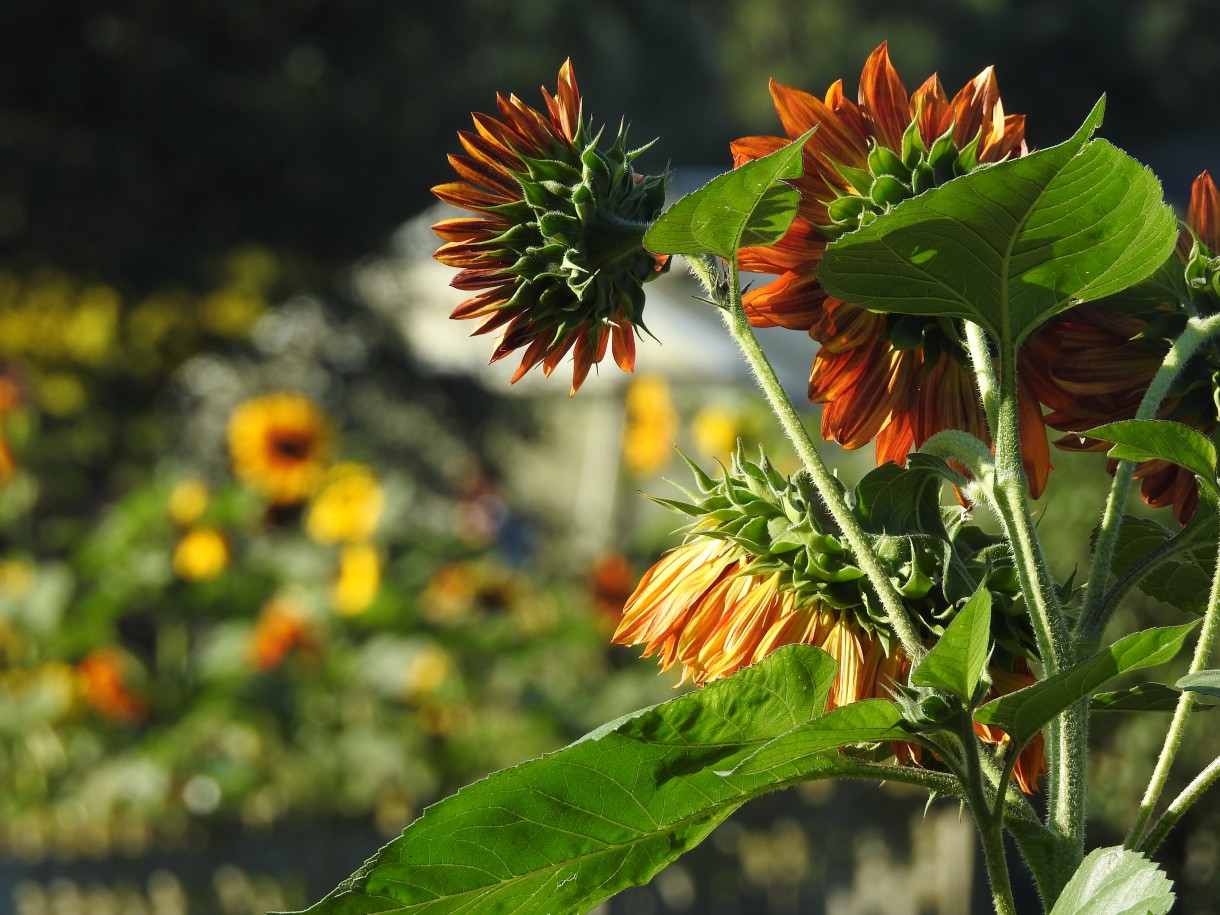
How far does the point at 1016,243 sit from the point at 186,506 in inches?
131

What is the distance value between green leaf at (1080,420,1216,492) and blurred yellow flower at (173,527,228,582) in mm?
3188

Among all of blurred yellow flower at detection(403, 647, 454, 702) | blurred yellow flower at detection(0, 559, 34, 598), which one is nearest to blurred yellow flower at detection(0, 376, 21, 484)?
blurred yellow flower at detection(0, 559, 34, 598)

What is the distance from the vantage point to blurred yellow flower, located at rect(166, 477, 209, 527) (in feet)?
11.5

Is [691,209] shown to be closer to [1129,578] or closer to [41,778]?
[1129,578]

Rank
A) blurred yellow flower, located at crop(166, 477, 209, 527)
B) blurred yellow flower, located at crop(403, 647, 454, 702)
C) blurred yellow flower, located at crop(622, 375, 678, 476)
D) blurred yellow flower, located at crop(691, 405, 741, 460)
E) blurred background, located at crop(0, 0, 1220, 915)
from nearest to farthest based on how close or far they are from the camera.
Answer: blurred background, located at crop(0, 0, 1220, 915), blurred yellow flower, located at crop(403, 647, 454, 702), blurred yellow flower, located at crop(166, 477, 209, 527), blurred yellow flower, located at crop(691, 405, 741, 460), blurred yellow flower, located at crop(622, 375, 678, 476)

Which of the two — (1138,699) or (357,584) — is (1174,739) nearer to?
(1138,699)

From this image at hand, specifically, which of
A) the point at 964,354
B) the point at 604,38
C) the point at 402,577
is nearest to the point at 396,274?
the point at 604,38

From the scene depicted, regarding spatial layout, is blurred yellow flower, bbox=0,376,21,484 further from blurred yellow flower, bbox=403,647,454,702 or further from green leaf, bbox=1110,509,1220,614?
green leaf, bbox=1110,509,1220,614

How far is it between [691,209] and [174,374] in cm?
786

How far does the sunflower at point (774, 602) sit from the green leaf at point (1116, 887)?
2.8 inches

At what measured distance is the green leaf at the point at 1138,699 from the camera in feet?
1.37

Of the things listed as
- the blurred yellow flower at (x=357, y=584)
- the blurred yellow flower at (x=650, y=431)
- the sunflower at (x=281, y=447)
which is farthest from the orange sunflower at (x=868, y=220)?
the blurred yellow flower at (x=650, y=431)

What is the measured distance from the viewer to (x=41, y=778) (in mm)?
3107

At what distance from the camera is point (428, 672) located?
3350 mm
